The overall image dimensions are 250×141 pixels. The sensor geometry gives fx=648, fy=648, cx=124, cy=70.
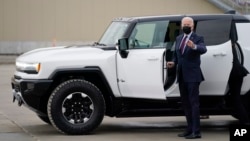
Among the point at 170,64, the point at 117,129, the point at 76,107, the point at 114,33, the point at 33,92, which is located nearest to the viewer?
the point at 170,64

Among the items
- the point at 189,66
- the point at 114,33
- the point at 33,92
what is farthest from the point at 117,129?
the point at 189,66

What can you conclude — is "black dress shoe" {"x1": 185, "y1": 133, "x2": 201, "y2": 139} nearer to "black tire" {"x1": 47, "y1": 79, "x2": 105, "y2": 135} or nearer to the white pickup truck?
the white pickup truck

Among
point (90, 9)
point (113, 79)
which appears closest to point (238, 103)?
point (113, 79)

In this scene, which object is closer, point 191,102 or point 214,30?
point 191,102

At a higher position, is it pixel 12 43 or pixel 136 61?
pixel 136 61

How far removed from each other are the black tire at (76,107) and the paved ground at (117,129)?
164 mm

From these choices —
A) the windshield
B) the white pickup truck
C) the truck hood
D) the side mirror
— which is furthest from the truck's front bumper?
the windshield

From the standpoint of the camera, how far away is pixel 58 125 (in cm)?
954

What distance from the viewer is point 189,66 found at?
30.1ft

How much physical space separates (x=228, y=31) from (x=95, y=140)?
2592 millimetres

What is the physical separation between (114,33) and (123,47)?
2.47 ft

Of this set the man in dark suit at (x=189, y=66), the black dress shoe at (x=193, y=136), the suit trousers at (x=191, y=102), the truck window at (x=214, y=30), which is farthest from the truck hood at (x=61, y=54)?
the black dress shoe at (x=193, y=136)

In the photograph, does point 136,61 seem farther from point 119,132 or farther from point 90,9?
point 90,9

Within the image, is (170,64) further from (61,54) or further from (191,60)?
(61,54)
